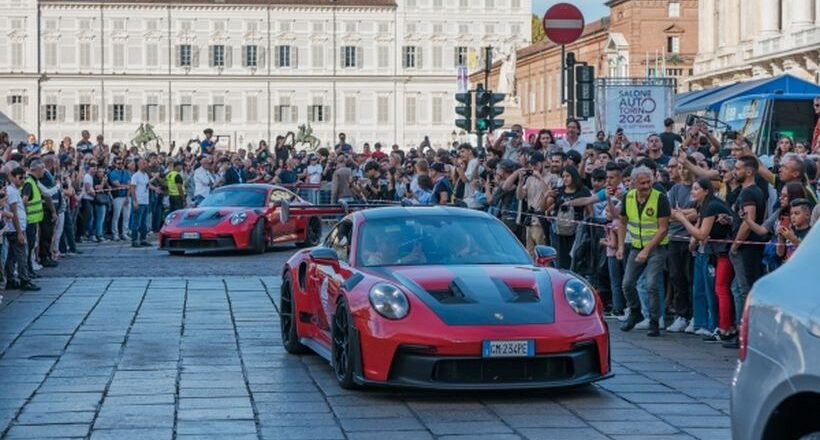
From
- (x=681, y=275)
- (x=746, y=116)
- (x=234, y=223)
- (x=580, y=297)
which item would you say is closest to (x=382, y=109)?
(x=746, y=116)

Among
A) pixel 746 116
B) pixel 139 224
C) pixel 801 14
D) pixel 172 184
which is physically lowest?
pixel 139 224

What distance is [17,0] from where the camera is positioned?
12912 cm

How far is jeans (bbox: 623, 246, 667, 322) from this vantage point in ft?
49.8

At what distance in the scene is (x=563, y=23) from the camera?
24.2 m

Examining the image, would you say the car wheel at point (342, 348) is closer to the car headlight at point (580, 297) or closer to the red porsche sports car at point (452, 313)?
the red porsche sports car at point (452, 313)

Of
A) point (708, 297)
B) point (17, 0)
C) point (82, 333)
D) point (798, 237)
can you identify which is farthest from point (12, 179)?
point (17, 0)

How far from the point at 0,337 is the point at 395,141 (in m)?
120

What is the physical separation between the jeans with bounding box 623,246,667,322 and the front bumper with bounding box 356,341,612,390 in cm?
451

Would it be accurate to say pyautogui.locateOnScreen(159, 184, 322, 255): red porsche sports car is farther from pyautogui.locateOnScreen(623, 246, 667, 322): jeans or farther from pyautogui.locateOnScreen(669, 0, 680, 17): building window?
pyautogui.locateOnScreen(669, 0, 680, 17): building window

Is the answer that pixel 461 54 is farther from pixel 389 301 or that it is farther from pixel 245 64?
pixel 389 301

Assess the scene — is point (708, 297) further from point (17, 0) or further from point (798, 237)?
point (17, 0)

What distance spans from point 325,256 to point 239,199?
58.9 ft

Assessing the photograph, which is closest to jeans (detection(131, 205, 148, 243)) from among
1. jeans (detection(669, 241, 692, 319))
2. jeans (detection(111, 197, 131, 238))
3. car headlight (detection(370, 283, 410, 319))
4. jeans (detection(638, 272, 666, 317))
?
jeans (detection(111, 197, 131, 238))

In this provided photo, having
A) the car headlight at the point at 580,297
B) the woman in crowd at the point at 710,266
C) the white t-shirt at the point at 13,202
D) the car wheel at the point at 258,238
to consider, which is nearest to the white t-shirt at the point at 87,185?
the car wheel at the point at 258,238
